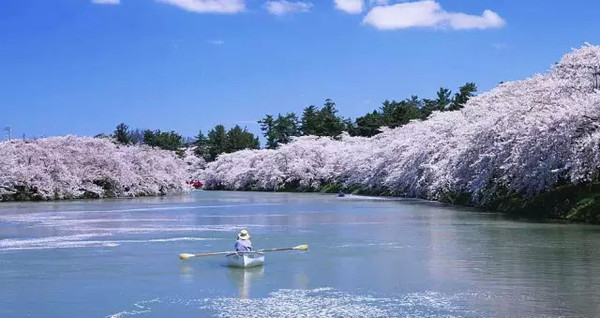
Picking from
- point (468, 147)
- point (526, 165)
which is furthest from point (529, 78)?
point (526, 165)

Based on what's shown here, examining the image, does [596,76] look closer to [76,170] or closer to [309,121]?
[76,170]

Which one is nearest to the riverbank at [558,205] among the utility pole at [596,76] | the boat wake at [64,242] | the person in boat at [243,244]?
the utility pole at [596,76]

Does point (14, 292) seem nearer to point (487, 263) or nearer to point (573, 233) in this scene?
point (487, 263)

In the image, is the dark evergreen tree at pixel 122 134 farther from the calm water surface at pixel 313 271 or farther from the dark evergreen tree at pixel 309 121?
the calm water surface at pixel 313 271

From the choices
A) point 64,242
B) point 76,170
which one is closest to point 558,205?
point 64,242

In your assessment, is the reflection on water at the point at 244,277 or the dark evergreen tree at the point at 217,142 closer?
the reflection on water at the point at 244,277

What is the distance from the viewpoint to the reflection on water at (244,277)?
13.1 metres

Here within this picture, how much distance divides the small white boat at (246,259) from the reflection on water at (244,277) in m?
0.10

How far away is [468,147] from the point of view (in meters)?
32.3

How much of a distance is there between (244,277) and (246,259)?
3.05 feet

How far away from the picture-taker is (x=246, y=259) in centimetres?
1552

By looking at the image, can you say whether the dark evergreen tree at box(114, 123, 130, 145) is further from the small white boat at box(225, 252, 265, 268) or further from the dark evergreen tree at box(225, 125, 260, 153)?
the small white boat at box(225, 252, 265, 268)

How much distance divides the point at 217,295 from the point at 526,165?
15457 mm

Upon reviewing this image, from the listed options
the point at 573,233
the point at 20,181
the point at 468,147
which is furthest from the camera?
the point at 20,181
